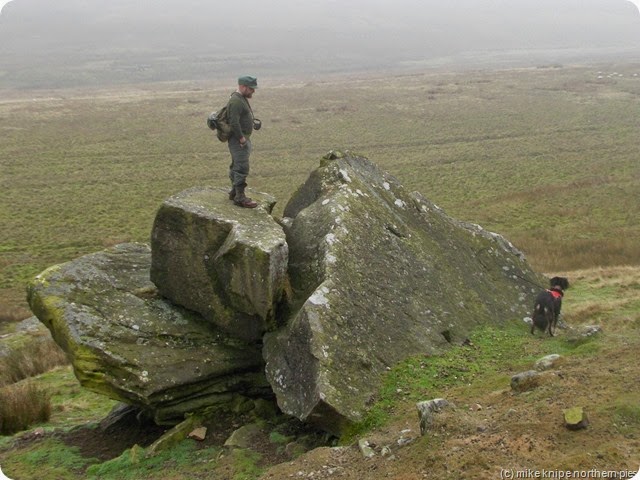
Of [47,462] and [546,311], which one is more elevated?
[546,311]

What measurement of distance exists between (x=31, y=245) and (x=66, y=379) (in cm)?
1938

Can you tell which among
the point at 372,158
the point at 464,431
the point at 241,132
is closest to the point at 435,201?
the point at 372,158

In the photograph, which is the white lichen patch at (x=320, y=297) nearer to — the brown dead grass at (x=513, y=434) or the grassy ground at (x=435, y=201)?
the grassy ground at (x=435, y=201)

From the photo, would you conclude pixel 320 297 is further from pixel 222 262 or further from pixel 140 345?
pixel 140 345

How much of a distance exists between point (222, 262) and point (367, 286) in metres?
3.06

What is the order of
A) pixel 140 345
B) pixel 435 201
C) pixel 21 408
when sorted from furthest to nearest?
pixel 435 201
pixel 21 408
pixel 140 345

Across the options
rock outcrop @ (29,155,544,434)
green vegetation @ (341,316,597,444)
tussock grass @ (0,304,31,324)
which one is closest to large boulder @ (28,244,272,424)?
rock outcrop @ (29,155,544,434)

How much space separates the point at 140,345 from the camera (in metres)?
12.3

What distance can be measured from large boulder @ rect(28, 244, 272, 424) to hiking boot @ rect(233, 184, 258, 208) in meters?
2.82

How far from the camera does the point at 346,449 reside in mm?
9586

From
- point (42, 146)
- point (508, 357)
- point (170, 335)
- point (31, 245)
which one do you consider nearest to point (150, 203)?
point (31, 245)

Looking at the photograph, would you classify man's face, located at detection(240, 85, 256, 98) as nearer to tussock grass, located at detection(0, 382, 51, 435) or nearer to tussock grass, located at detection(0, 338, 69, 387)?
tussock grass, located at detection(0, 382, 51, 435)

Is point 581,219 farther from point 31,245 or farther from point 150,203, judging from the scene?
point 31,245

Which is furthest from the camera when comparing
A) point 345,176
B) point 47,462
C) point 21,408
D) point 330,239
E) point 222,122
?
point 345,176
